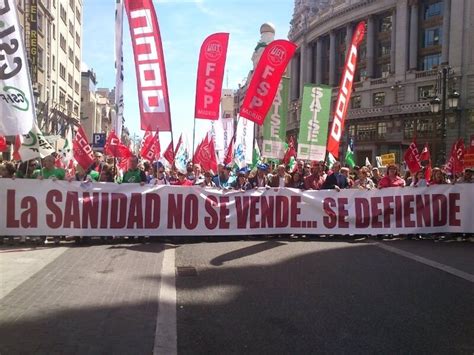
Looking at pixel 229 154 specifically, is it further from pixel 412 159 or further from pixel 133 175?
pixel 133 175

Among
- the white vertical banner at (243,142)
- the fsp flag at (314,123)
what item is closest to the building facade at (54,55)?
the white vertical banner at (243,142)

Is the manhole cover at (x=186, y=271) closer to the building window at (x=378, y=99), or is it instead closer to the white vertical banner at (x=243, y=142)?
the white vertical banner at (x=243, y=142)

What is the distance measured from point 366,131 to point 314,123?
54.5 metres

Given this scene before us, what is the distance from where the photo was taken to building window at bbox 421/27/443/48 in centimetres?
6196

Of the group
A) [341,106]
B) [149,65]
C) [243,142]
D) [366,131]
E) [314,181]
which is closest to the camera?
[149,65]

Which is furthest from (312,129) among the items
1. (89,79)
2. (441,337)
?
(89,79)

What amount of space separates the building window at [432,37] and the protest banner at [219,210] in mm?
57046

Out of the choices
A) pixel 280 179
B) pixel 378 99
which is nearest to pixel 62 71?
pixel 378 99

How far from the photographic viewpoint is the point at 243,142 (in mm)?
19500

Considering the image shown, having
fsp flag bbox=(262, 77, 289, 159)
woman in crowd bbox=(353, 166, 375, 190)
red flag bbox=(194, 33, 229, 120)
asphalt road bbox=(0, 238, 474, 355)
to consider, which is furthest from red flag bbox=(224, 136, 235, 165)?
asphalt road bbox=(0, 238, 474, 355)

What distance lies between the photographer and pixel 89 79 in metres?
101

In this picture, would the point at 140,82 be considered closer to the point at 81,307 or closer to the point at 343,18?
the point at 81,307

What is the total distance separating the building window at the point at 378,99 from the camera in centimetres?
6525

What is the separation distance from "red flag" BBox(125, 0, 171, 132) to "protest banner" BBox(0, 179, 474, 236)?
1.61 m
